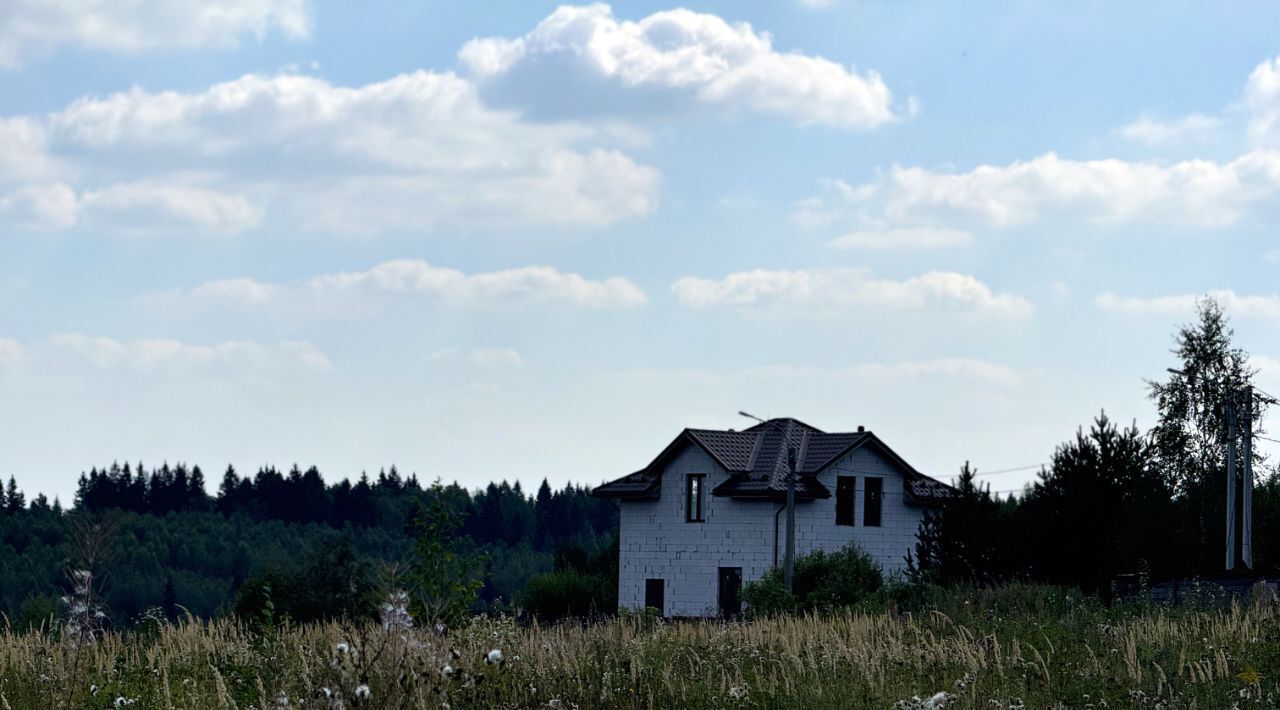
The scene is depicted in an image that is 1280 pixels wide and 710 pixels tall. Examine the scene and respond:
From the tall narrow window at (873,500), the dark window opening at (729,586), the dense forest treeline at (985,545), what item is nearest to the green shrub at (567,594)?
A: the dense forest treeline at (985,545)

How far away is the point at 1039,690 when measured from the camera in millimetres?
12750

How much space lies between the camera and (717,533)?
50.8 m

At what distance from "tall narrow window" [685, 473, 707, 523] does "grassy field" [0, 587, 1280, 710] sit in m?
33.0

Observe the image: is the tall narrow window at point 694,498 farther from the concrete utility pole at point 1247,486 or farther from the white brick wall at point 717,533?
the concrete utility pole at point 1247,486

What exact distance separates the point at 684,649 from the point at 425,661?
7242 mm

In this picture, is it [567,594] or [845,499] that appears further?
[567,594]

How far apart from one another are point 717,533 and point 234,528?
128661 mm

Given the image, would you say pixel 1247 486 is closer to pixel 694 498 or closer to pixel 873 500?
pixel 873 500

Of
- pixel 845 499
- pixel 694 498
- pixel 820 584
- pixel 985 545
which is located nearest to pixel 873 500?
pixel 845 499

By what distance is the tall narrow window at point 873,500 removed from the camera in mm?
51750

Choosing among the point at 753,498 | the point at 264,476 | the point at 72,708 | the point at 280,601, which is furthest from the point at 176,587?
the point at 72,708

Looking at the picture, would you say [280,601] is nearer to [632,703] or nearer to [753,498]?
[753,498]

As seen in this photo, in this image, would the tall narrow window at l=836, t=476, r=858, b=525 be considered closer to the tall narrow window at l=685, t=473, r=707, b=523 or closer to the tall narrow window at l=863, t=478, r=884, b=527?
the tall narrow window at l=863, t=478, r=884, b=527

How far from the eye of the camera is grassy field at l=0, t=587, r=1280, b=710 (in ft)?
34.4
